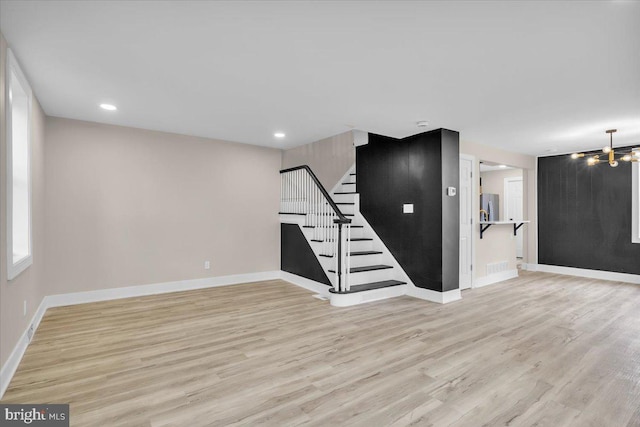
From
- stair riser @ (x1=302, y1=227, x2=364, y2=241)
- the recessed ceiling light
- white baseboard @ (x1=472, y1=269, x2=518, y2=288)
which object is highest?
the recessed ceiling light

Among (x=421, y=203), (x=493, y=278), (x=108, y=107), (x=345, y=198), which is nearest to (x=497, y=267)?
(x=493, y=278)

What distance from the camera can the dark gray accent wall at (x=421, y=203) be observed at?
4617 millimetres

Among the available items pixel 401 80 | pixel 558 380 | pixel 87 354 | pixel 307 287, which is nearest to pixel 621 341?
pixel 558 380

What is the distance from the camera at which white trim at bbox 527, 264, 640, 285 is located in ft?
18.9

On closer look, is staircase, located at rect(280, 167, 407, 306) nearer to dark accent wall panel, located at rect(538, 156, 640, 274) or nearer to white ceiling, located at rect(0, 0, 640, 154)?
white ceiling, located at rect(0, 0, 640, 154)

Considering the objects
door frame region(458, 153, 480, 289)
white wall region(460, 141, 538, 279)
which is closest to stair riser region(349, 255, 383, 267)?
door frame region(458, 153, 480, 289)

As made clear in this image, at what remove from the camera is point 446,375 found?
251 cm

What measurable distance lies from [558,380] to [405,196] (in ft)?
10.00

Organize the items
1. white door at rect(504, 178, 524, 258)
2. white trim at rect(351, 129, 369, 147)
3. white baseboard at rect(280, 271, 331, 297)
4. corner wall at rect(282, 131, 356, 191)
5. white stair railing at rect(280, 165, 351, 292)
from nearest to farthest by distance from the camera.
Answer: white stair railing at rect(280, 165, 351, 292) < white baseboard at rect(280, 271, 331, 297) < white trim at rect(351, 129, 369, 147) < corner wall at rect(282, 131, 356, 191) < white door at rect(504, 178, 524, 258)

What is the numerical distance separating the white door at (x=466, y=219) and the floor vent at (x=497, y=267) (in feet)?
2.32

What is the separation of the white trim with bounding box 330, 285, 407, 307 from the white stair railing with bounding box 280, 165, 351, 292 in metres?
0.13

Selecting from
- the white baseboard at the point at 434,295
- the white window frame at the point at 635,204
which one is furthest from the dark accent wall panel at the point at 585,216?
the white baseboard at the point at 434,295

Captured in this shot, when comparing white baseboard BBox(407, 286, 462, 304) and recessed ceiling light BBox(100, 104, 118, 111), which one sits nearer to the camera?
recessed ceiling light BBox(100, 104, 118, 111)

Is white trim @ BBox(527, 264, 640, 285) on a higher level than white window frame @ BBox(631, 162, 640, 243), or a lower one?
lower
